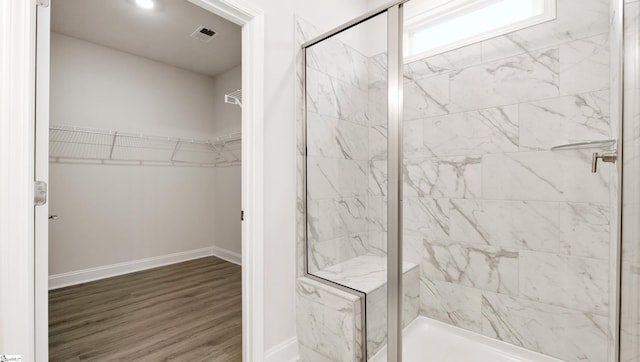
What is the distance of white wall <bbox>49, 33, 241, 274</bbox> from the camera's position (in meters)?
2.92

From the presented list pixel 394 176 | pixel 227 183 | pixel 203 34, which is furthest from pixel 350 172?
pixel 227 183

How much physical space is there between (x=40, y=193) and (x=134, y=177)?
8.88ft

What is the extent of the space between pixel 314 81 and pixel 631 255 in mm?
1671

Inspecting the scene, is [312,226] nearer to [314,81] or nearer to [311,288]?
[311,288]

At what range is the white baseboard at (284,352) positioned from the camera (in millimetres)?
1666

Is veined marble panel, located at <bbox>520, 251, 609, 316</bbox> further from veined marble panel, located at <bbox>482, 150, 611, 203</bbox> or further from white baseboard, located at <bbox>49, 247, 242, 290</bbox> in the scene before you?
white baseboard, located at <bbox>49, 247, 242, 290</bbox>

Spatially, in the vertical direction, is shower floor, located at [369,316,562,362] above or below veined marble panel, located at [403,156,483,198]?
below

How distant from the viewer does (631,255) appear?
0.77 metres

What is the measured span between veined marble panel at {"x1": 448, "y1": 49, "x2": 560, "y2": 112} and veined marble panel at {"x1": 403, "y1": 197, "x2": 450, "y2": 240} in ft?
2.33

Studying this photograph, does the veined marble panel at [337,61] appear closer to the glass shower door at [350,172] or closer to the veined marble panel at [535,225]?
the glass shower door at [350,172]

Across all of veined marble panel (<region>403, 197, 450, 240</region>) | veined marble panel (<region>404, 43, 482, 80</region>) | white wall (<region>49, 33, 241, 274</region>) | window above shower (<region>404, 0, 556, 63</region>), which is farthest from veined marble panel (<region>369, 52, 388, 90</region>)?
white wall (<region>49, 33, 241, 274</region>)

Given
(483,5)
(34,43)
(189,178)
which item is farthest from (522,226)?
(189,178)

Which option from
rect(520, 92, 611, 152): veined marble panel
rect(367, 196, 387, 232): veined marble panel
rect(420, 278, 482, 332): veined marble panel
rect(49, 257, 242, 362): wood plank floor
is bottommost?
rect(49, 257, 242, 362): wood plank floor

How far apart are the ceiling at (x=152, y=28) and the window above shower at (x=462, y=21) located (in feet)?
5.88
